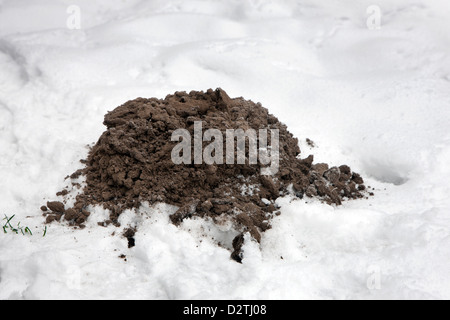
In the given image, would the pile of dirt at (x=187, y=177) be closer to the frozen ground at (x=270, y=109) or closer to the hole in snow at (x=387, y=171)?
the frozen ground at (x=270, y=109)

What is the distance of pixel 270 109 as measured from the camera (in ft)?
14.1

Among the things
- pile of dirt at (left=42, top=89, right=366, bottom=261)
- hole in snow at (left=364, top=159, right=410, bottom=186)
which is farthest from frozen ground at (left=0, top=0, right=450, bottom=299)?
pile of dirt at (left=42, top=89, right=366, bottom=261)

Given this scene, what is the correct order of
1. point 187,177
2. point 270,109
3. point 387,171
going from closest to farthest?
point 187,177, point 387,171, point 270,109

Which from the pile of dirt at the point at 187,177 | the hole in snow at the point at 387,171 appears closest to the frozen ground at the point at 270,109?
the hole in snow at the point at 387,171

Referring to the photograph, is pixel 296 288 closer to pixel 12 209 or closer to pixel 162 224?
pixel 162 224

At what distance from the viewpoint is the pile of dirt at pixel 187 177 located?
273cm

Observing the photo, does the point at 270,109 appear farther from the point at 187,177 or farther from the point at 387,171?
the point at 187,177

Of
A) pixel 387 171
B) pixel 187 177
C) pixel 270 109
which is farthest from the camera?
pixel 270 109

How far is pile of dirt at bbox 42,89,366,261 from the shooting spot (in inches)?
107

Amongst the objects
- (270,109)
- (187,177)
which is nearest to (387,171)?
(270,109)

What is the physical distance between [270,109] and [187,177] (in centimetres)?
181

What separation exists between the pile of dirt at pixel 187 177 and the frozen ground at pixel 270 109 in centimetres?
12

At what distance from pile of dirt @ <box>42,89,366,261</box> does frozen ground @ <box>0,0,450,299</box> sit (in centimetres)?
12
